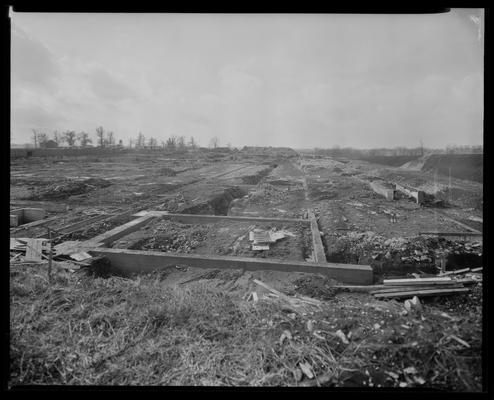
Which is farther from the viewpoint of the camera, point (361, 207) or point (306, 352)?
point (361, 207)

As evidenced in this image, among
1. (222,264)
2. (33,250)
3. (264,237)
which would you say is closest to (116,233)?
(33,250)

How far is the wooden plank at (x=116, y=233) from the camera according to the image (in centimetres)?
674

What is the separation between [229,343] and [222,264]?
238 centimetres

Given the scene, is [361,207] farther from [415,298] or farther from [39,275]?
[39,275]

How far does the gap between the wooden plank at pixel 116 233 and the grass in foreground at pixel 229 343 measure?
2.30 meters

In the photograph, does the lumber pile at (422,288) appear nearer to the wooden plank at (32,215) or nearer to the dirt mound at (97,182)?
the wooden plank at (32,215)

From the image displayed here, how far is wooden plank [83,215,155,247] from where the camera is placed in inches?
265

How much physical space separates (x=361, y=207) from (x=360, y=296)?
6.63m

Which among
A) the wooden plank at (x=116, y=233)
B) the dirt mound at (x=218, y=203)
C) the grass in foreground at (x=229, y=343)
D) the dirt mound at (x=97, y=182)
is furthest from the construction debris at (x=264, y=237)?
the dirt mound at (x=97, y=182)

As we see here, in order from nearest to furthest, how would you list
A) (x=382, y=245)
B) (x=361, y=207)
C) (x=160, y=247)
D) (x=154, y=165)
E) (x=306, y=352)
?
(x=306, y=352) → (x=382, y=245) → (x=160, y=247) → (x=361, y=207) → (x=154, y=165)

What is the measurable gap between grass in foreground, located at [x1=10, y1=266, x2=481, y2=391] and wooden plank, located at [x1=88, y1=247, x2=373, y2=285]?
3.27 ft

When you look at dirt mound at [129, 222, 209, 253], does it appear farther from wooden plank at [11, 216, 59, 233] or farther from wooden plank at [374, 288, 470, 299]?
wooden plank at [374, 288, 470, 299]
